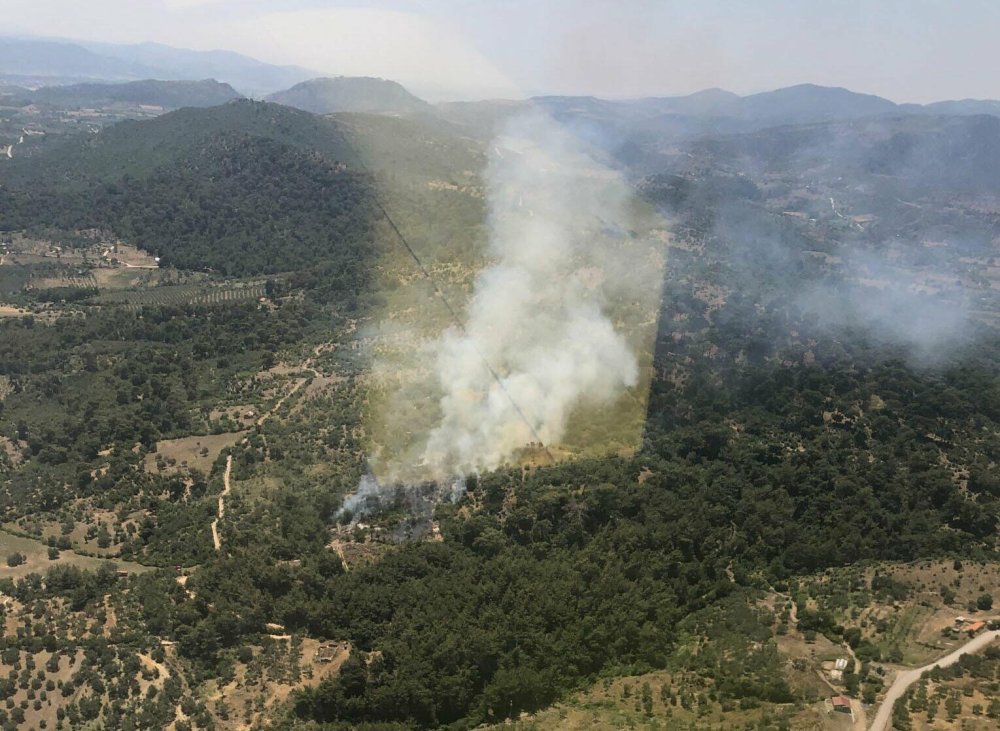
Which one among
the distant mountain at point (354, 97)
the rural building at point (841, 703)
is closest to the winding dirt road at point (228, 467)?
the rural building at point (841, 703)

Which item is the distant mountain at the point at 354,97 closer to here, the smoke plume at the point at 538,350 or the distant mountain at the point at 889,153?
the distant mountain at the point at 889,153

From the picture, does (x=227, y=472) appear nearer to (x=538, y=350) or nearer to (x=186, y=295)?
(x=538, y=350)

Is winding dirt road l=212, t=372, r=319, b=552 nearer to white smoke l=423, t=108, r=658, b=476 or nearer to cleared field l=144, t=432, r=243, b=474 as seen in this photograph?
cleared field l=144, t=432, r=243, b=474

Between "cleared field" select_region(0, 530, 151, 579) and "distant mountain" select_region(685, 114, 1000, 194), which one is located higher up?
"distant mountain" select_region(685, 114, 1000, 194)

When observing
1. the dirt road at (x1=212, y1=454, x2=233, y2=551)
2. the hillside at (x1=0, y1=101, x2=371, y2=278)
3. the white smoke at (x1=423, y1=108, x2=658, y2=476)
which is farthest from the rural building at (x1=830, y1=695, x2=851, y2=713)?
the hillside at (x1=0, y1=101, x2=371, y2=278)

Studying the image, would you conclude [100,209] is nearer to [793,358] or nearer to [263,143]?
[263,143]

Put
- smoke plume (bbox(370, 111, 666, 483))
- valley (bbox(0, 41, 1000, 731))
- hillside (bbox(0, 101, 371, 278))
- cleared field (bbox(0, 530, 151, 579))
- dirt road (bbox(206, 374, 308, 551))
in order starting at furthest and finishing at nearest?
hillside (bbox(0, 101, 371, 278)), smoke plume (bbox(370, 111, 666, 483)), dirt road (bbox(206, 374, 308, 551)), cleared field (bbox(0, 530, 151, 579)), valley (bbox(0, 41, 1000, 731))
